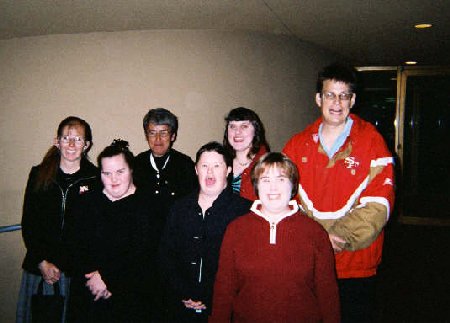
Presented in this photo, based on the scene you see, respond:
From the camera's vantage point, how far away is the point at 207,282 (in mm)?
2104

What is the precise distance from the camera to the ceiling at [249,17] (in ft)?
10.8

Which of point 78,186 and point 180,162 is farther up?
point 180,162

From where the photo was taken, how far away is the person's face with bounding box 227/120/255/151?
287 centimetres

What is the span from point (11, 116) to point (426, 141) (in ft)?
29.6

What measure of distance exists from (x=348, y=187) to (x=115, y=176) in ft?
4.66

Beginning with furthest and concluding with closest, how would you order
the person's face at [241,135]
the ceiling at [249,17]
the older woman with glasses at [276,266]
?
the ceiling at [249,17]
the person's face at [241,135]
the older woman with glasses at [276,266]

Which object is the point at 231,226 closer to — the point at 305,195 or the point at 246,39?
the point at 305,195

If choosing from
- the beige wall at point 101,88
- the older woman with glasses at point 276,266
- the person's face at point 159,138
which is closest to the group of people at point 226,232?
the older woman with glasses at point 276,266

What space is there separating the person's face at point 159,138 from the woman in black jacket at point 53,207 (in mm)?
555

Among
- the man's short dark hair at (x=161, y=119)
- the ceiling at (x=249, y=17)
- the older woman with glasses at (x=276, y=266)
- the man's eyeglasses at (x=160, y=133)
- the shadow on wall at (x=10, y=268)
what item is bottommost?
the shadow on wall at (x=10, y=268)

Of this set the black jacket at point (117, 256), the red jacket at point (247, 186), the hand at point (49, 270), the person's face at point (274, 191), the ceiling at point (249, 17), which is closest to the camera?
the person's face at point (274, 191)

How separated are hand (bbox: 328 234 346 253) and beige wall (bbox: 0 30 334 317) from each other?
2.70m

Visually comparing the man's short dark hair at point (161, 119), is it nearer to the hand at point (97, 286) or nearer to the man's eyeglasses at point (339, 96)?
the hand at point (97, 286)

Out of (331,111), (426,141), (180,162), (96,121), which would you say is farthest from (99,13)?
(426,141)
